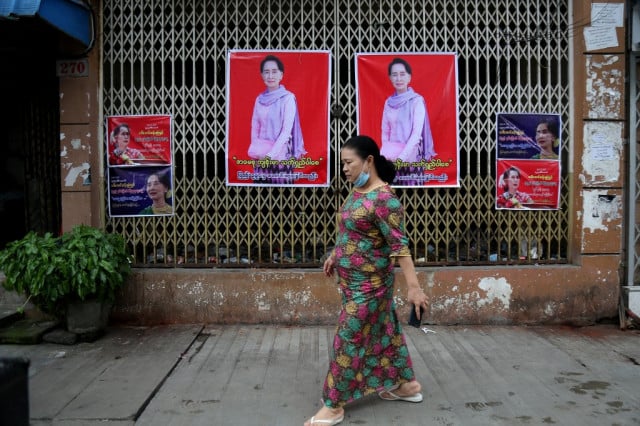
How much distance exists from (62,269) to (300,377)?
2178mm

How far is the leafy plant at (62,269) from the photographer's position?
15.2 feet

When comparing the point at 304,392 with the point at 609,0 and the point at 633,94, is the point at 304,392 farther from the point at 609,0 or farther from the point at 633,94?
the point at 609,0

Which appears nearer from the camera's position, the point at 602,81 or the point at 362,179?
the point at 362,179

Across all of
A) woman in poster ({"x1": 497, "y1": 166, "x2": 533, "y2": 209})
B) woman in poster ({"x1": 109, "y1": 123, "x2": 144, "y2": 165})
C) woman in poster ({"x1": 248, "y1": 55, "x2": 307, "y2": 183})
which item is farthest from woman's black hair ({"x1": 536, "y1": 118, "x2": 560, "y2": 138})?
woman in poster ({"x1": 109, "y1": 123, "x2": 144, "y2": 165})

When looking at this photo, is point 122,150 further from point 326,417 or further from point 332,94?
point 326,417

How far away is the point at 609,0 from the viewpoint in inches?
212

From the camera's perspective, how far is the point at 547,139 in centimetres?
550

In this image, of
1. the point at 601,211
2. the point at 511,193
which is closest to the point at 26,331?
the point at 511,193

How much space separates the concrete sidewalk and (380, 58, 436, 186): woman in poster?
5.58 feet

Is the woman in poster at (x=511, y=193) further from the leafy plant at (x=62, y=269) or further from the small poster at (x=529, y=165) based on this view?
the leafy plant at (x=62, y=269)

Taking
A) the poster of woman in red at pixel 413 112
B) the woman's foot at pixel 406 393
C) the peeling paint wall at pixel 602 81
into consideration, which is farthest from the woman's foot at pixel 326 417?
the peeling paint wall at pixel 602 81

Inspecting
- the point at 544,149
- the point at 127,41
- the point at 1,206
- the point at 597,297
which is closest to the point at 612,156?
the point at 544,149

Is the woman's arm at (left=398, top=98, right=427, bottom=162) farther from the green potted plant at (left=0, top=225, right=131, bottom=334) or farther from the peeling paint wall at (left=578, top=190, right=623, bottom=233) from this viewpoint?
the green potted plant at (left=0, top=225, right=131, bottom=334)

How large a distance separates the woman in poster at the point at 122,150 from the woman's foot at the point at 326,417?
3.30 meters
